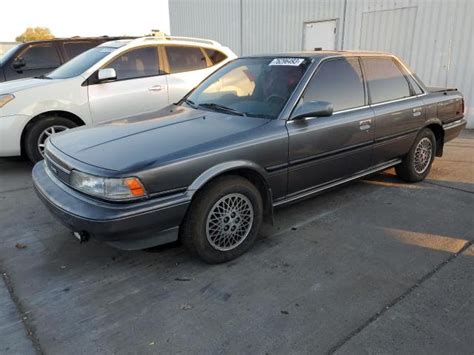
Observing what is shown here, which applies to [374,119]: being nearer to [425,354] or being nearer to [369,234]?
[369,234]

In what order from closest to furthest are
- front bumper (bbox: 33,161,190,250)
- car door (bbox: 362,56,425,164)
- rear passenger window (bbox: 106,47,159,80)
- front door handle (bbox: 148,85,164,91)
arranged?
front bumper (bbox: 33,161,190,250) → car door (bbox: 362,56,425,164) → rear passenger window (bbox: 106,47,159,80) → front door handle (bbox: 148,85,164,91)

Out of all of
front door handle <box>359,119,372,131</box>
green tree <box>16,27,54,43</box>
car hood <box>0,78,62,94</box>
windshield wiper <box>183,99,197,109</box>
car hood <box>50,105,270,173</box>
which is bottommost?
front door handle <box>359,119,372,131</box>

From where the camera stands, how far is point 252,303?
8.76ft

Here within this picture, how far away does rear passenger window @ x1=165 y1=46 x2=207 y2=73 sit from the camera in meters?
6.41

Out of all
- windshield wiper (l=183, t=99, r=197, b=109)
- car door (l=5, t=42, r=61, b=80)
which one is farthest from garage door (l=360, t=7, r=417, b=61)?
car door (l=5, t=42, r=61, b=80)

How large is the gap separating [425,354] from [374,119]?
249 centimetres

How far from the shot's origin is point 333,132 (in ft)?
12.1

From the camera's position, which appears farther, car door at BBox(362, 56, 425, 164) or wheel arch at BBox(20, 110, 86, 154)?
wheel arch at BBox(20, 110, 86, 154)

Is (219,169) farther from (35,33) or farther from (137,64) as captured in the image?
(35,33)

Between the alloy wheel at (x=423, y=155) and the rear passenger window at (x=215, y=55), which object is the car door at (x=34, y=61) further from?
the alloy wheel at (x=423, y=155)

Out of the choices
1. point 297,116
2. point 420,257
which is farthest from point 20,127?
point 420,257

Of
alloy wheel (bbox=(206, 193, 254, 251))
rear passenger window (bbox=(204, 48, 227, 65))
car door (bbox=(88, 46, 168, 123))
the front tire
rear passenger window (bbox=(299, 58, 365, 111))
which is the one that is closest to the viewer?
the front tire

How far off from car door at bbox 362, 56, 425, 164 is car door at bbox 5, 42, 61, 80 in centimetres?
649

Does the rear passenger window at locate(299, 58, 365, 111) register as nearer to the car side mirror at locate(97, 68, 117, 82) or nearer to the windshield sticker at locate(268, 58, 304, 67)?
the windshield sticker at locate(268, 58, 304, 67)
